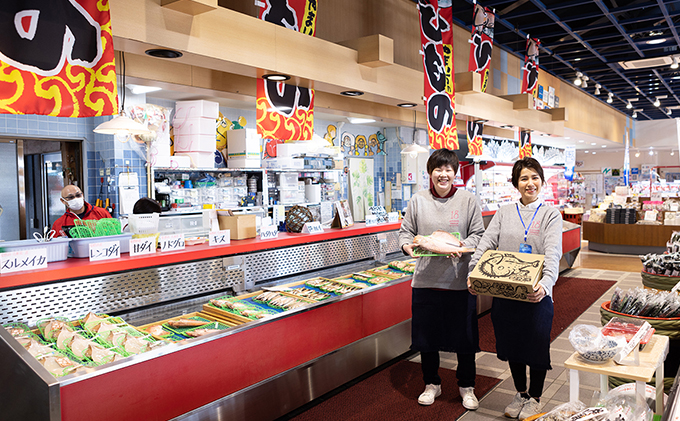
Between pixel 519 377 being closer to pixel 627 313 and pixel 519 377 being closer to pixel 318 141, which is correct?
pixel 627 313

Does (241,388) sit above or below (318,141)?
below

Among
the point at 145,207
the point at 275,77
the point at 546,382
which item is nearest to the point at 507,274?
the point at 546,382

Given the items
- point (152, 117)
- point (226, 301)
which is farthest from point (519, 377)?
point (152, 117)

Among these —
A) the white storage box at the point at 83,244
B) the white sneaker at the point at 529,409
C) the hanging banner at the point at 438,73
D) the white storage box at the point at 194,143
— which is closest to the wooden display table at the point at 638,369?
the white sneaker at the point at 529,409

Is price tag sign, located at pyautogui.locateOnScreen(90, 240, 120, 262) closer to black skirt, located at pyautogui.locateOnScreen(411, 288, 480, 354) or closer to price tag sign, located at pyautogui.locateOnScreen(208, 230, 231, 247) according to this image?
price tag sign, located at pyautogui.locateOnScreen(208, 230, 231, 247)

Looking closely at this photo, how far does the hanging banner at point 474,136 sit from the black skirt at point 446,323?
5.16m

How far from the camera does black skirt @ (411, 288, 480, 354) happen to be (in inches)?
129

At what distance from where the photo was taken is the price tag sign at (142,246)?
3133 millimetres

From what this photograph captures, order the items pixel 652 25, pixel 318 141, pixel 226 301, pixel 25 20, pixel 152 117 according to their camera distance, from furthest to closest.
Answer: pixel 652 25 → pixel 152 117 → pixel 318 141 → pixel 226 301 → pixel 25 20

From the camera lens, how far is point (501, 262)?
107 inches

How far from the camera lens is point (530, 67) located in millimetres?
8844

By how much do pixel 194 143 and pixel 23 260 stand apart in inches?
198

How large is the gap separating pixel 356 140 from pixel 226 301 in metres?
8.16

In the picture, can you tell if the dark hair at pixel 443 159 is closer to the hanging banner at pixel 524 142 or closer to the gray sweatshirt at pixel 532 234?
the gray sweatshirt at pixel 532 234
